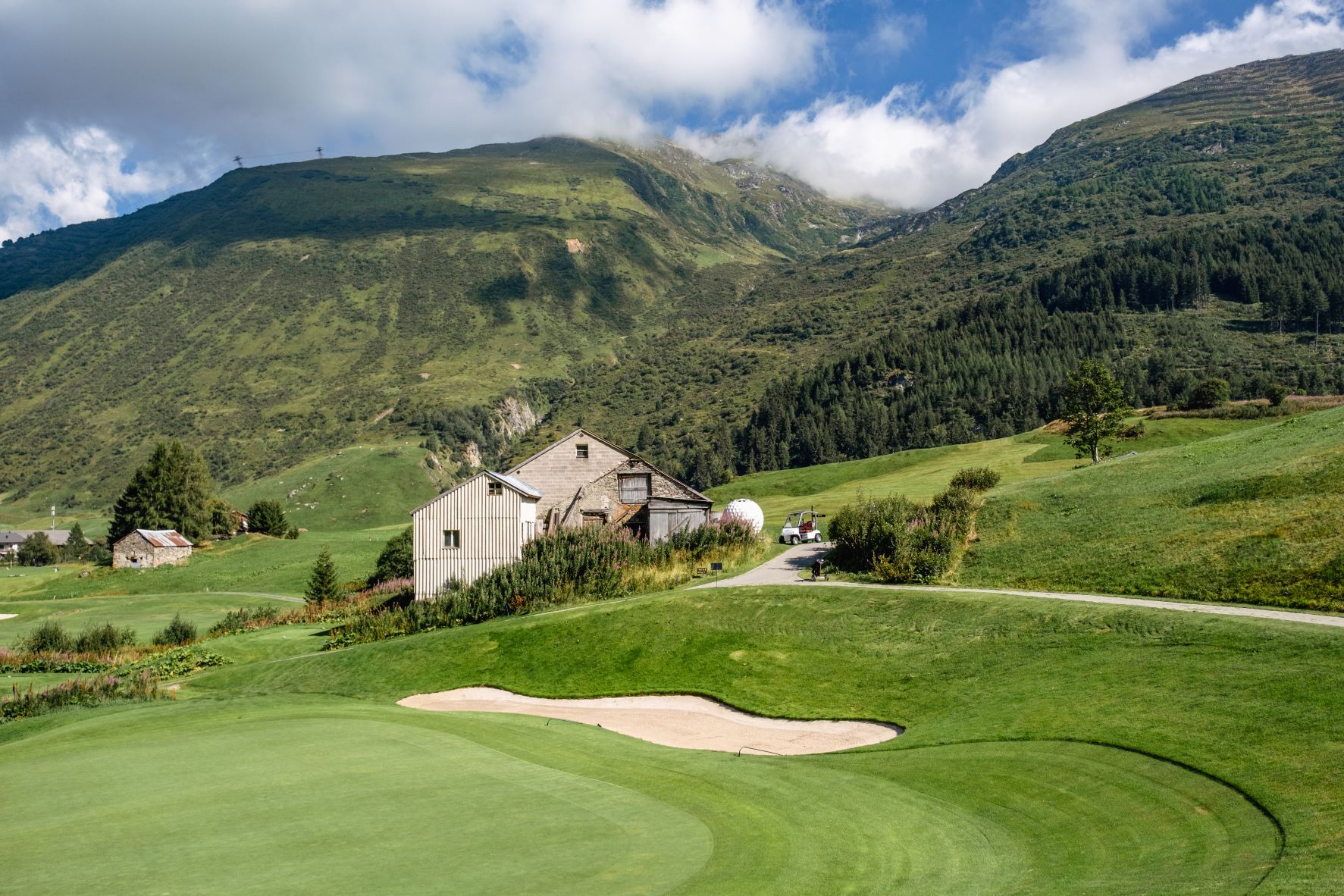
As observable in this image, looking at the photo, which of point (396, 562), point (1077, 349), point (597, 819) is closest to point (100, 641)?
point (396, 562)

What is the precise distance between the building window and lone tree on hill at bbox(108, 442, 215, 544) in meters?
55.2

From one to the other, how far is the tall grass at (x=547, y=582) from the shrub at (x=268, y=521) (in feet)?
185

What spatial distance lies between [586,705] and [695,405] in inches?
5927

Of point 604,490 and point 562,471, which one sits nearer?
point 604,490

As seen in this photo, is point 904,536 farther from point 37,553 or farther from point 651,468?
point 37,553

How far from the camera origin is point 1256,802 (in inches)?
456

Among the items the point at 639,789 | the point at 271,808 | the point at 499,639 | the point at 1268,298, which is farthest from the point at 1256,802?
the point at 1268,298

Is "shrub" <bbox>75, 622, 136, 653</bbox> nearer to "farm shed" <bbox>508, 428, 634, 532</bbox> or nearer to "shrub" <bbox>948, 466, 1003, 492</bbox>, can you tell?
"farm shed" <bbox>508, 428, 634, 532</bbox>

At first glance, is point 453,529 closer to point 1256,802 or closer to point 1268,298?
point 1256,802

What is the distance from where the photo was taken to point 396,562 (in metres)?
55.2

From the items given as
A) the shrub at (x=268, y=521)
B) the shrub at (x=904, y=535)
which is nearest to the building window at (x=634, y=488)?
the shrub at (x=904, y=535)

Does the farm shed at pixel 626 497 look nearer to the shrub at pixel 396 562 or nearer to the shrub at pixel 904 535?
the shrub at pixel 396 562

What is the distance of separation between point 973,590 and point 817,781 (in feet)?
52.5

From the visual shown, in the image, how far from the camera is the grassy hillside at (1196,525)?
80.1ft
